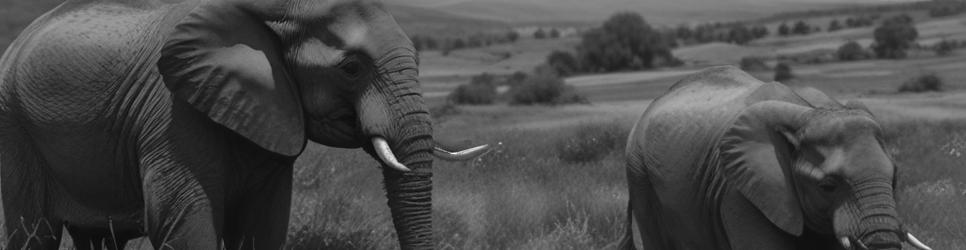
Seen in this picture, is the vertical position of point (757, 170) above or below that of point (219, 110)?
below

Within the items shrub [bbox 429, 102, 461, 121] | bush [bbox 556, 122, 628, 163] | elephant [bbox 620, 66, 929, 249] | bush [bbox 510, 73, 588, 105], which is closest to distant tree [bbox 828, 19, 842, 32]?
bush [bbox 510, 73, 588, 105]

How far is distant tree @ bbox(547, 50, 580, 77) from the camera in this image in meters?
70.2

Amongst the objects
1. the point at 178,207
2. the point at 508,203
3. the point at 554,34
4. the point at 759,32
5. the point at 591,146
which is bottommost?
the point at 554,34

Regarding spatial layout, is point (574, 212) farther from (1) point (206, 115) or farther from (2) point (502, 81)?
(2) point (502, 81)

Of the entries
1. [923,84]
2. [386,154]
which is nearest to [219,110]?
[386,154]

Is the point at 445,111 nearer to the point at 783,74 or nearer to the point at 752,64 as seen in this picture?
the point at 783,74

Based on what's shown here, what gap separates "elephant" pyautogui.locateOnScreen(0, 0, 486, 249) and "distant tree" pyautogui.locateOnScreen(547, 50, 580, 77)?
207ft

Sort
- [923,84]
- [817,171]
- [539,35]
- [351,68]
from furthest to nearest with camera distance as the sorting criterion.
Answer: [539,35] < [923,84] < [817,171] < [351,68]

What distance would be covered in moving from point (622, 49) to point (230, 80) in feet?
214

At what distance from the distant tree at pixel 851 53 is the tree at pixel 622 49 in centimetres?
929

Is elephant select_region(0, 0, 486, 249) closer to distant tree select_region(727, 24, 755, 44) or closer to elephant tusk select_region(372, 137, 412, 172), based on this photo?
elephant tusk select_region(372, 137, 412, 172)

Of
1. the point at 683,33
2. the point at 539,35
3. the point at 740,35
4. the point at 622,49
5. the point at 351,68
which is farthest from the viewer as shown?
the point at 683,33

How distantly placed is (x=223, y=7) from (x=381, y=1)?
0.66 m

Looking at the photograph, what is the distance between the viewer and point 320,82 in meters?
6.32
